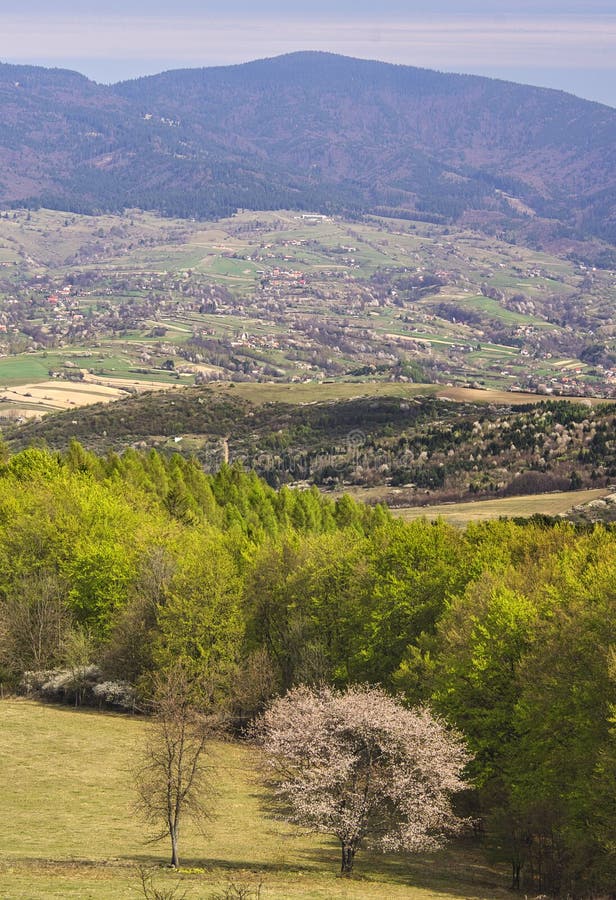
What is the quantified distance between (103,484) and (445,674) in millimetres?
59482

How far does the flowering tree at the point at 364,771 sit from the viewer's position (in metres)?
44.8

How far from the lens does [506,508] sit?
164625mm

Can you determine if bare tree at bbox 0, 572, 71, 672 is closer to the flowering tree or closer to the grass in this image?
the flowering tree

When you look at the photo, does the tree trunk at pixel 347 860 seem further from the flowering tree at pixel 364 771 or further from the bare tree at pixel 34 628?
the bare tree at pixel 34 628

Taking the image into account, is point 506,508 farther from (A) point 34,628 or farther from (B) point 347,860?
(B) point 347,860

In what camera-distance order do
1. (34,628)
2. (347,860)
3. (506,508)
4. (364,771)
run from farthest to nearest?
(506,508) < (34,628) < (364,771) < (347,860)

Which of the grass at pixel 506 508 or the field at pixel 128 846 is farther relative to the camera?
the grass at pixel 506 508

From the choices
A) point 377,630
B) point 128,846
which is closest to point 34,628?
point 377,630

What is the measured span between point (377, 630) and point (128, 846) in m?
28.2

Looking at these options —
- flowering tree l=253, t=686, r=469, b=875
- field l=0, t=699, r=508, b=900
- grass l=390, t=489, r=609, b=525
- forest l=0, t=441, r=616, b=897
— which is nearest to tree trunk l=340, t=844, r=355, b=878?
flowering tree l=253, t=686, r=469, b=875

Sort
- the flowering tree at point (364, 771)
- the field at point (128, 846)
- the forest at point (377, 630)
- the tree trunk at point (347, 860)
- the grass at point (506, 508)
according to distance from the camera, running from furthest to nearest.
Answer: the grass at point (506, 508), the forest at point (377, 630), the tree trunk at point (347, 860), the flowering tree at point (364, 771), the field at point (128, 846)

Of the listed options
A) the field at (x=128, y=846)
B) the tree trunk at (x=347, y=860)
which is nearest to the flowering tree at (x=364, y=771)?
the tree trunk at (x=347, y=860)

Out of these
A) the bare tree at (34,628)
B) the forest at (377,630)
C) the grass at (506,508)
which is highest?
the forest at (377,630)

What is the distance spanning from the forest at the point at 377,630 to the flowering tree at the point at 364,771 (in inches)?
211
